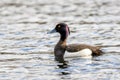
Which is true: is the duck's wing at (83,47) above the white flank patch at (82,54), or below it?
above

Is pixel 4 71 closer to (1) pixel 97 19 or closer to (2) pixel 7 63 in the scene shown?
(2) pixel 7 63

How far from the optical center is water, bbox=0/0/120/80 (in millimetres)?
17766

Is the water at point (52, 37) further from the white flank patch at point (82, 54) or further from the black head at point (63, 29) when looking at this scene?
the black head at point (63, 29)

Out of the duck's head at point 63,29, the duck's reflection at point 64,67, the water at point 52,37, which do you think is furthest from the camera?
the duck's head at point 63,29

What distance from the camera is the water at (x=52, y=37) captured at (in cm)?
1777

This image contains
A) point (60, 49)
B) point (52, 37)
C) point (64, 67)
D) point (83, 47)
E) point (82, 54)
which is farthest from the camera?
point (52, 37)

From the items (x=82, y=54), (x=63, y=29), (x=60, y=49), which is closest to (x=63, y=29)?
(x=63, y=29)

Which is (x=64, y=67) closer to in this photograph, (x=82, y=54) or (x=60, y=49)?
(x=82, y=54)

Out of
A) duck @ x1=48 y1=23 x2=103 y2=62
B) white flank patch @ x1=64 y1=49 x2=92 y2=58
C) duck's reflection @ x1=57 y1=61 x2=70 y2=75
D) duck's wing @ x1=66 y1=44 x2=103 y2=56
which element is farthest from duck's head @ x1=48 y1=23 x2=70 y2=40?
→ duck's reflection @ x1=57 y1=61 x2=70 y2=75

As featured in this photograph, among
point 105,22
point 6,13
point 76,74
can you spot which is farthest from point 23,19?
point 76,74

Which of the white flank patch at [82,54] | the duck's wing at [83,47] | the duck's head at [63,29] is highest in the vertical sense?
the duck's head at [63,29]

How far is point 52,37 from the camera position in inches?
964

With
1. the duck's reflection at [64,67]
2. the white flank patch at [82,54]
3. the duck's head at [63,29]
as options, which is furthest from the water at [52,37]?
the duck's head at [63,29]

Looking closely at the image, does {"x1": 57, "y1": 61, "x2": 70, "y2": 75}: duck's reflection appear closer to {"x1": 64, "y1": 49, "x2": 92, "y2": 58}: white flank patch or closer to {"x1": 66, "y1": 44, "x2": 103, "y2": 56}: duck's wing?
{"x1": 64, "y1": 49, "x2": 92, "y2": 58}: white flank patch
